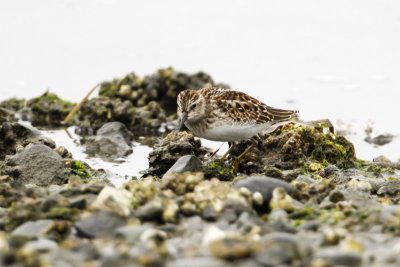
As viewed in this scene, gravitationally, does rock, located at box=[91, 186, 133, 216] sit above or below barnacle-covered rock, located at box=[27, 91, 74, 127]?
above

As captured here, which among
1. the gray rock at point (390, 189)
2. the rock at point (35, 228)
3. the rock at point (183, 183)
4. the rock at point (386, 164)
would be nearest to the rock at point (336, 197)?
the gray rock at point (390, 189)

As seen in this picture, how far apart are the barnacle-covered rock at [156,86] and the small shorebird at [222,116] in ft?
16.1

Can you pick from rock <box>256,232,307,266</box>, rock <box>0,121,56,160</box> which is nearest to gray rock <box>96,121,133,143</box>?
rock <box>0,121,56,160</box>

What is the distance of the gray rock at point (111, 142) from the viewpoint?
1004 centimetres

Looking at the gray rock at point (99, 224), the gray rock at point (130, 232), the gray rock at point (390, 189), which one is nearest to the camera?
the gray rock at point (130, 232)

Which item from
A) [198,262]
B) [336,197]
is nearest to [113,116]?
[336,197]

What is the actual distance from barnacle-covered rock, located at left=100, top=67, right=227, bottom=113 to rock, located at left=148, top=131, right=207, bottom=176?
4.79m

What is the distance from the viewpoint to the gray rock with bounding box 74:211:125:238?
186 inches

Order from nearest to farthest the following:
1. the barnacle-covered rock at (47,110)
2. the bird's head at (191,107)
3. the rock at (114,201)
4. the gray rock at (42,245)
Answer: the gray rock at (42,245)
the rock at (114,201)
the bird's head at (191,107)
the barnacle-covered rock at (47,110)

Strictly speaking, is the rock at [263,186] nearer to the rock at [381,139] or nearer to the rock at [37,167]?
the rock at [37,167]

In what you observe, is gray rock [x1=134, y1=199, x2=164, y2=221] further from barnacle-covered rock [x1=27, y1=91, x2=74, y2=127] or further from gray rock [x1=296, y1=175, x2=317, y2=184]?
barnacle-covered rock [x1=27, y1=91, x2=74, y2=127]

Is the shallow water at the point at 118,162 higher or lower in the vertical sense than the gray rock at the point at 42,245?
lower

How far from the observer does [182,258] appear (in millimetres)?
4207

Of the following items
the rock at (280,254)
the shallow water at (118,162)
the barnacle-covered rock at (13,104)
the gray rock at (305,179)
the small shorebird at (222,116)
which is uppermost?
the small shorebird at (222,116)
